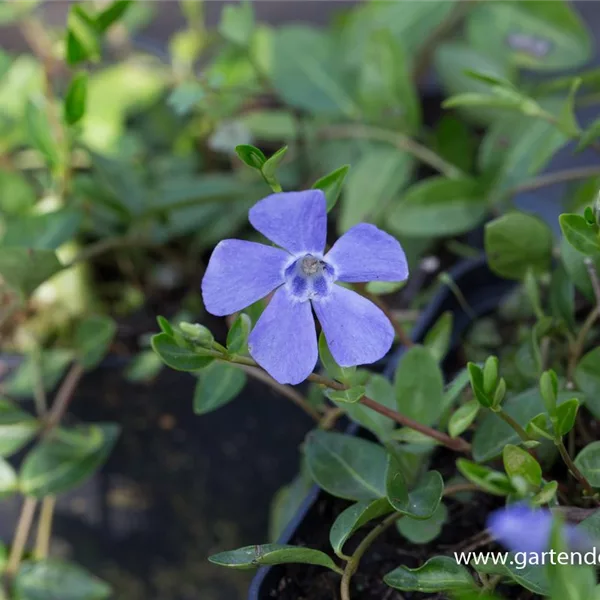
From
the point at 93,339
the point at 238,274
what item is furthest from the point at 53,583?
the point at 238,274

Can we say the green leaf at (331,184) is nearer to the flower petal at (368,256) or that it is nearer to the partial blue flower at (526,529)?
the flower petal at (368,256)

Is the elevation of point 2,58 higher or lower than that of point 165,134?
higher

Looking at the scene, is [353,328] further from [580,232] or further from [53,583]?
[53,583]

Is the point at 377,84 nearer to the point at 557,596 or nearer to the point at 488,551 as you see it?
the point at 488,551

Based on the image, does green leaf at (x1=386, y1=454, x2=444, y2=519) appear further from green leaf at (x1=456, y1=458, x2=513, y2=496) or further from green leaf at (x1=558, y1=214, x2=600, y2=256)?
green leaf at (x1=558, y1=214, x2=600, y2=256)

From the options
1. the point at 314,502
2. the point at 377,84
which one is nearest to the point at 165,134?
the point at 377,84

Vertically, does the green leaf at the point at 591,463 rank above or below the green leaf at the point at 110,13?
below

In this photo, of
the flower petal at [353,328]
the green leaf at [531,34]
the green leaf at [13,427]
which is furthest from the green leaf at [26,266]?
the green leaf at [531,34]
